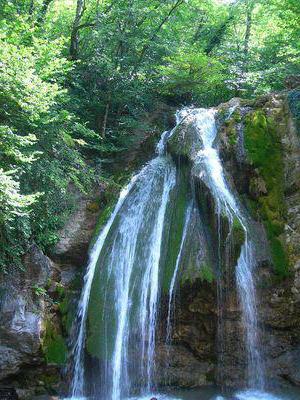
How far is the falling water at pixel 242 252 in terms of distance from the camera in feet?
24.7

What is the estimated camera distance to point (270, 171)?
909 cm

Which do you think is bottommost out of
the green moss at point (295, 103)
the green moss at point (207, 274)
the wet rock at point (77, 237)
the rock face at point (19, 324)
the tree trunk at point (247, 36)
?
the rock face at point (19, 324)

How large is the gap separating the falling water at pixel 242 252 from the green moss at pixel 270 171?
22.2 inches

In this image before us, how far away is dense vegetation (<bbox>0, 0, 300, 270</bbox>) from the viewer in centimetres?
763

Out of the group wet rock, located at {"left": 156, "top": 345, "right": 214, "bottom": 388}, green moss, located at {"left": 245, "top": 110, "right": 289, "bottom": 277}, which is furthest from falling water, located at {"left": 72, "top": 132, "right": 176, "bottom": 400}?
green moss, located at {"left": 245, "top": 110, "right": 289, "bottom": 277}

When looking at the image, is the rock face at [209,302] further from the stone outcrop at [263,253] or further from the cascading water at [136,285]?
the cascading water at [136,285]

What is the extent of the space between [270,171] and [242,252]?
224 cm

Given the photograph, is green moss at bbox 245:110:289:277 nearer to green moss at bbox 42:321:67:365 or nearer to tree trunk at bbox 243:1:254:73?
green moss at bbox 42:321:67:365

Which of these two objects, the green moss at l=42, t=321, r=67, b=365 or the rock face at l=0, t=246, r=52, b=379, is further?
the green moss at l=42, t=321, r=67, b=365

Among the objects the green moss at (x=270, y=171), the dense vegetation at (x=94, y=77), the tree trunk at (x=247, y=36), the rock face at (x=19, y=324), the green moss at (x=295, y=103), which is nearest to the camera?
the rock face at (x=19, y=324)

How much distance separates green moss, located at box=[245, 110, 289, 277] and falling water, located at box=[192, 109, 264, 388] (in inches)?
22.2

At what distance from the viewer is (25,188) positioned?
8250 millimetres

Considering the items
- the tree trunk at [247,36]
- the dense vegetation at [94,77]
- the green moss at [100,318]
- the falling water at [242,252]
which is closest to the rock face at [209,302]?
the falling water at [242,252]

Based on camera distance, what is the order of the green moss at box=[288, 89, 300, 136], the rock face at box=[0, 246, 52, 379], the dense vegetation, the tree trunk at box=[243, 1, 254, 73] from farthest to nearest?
the tree trunk at box=[243, 1, 254, 73] → the green moss at box=[288, 89, 300, 136] → the dense vegetation → the rock face at box=[0, 246, 52, 379]
